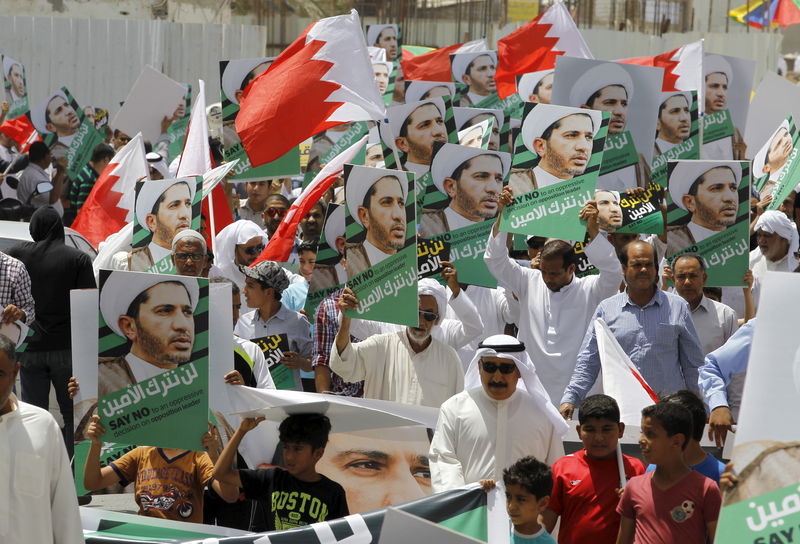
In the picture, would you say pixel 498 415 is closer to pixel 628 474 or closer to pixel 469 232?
pixel 628 474

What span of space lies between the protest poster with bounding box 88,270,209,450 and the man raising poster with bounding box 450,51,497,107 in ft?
29.3

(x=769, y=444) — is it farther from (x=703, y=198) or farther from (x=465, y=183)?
(x=465, y=183)

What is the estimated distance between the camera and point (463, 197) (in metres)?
8.59

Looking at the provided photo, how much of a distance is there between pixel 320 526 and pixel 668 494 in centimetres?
127

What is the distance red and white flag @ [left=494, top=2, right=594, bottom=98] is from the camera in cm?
1350

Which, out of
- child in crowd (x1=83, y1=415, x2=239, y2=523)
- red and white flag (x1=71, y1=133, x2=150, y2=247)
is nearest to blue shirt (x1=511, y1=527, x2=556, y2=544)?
child in crowd (x1=83, y1=415, x2=239, y2=523)

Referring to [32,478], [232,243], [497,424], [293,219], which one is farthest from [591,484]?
[232,243]

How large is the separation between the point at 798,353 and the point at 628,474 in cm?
163

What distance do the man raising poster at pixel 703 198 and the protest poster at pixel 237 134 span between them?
9.55 feet

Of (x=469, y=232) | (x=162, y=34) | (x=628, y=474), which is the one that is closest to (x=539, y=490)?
(x=628, y=474)

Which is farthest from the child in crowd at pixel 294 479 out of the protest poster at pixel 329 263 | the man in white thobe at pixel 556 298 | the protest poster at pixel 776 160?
the protest poster at pixel 776 160

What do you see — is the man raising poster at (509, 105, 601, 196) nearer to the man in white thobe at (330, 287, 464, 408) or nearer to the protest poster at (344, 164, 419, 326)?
the protest poster at (344, 164, 419, 326)

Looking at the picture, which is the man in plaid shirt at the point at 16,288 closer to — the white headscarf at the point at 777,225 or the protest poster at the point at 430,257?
the protest poster at the point at 430,257

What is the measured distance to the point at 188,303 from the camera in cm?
593
